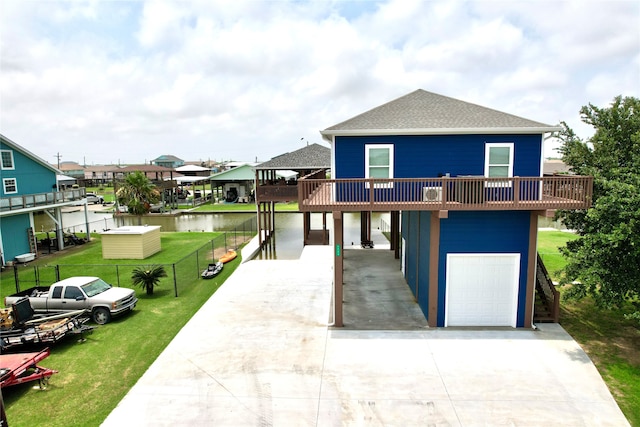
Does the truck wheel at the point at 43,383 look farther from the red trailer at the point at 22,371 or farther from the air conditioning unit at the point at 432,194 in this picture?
the air conditioning unit at the point at 432,194

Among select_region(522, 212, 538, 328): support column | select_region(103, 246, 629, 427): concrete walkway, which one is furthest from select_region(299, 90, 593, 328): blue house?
select_region(103, 246, 629, 427): concrete walkway

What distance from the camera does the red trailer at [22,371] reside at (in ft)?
31.6

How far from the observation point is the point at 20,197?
2442cm

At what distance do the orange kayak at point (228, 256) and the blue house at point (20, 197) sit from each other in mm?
12105

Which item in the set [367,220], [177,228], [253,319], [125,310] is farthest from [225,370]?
[177,228]

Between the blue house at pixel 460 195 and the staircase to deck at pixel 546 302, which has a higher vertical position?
the blue house at pixel 460 195

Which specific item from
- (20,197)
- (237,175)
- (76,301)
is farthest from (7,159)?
(237,175)

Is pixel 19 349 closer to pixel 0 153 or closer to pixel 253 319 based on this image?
pixel 253 319

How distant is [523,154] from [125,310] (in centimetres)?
1487

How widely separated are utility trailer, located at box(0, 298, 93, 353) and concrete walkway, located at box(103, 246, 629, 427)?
327 centimetres

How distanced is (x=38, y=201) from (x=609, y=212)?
97.6 ft

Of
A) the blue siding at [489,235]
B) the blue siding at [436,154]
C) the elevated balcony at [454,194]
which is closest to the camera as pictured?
the elevated balcony at [454,194]

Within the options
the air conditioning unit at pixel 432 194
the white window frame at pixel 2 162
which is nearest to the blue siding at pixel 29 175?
the white window frame at pixel 2 162

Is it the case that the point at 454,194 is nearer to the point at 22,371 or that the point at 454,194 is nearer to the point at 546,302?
the point at 546,302
